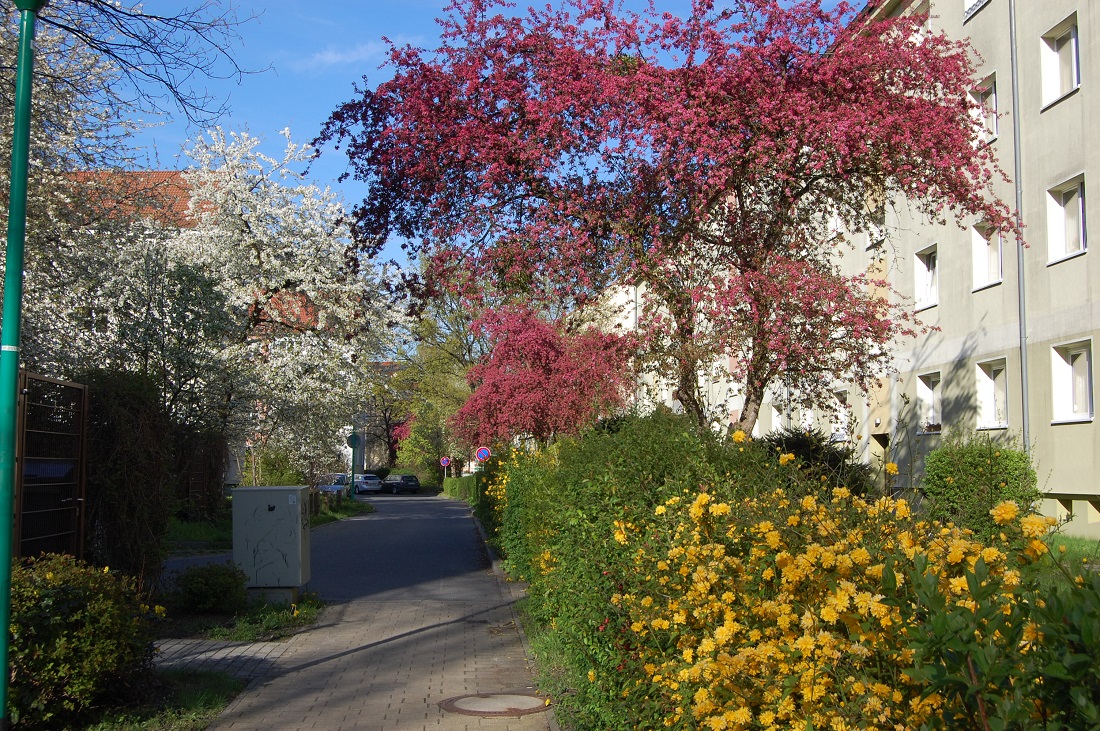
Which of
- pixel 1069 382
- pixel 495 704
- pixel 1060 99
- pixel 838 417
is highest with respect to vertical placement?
pixel 1060 99

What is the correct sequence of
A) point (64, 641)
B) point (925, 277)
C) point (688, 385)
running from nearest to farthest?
point (64, 641), point (688, 385), point (925, 277)

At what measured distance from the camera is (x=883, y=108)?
430 inches

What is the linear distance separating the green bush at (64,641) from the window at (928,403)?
18.8 metres

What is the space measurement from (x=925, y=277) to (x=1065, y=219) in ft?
17.0

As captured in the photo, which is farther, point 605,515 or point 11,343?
point 605,515

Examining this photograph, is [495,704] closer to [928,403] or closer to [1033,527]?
[1033,527]

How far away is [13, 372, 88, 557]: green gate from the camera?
841cm

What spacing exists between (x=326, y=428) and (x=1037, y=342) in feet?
63.4

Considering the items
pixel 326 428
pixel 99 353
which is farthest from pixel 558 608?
pixel 326 428

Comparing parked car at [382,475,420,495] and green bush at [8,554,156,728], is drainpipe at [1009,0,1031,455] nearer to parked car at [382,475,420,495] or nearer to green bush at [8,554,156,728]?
green bush at [8,554,156,728]

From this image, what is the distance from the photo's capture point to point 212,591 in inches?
451

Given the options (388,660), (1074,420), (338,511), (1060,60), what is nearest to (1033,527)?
(388,660)

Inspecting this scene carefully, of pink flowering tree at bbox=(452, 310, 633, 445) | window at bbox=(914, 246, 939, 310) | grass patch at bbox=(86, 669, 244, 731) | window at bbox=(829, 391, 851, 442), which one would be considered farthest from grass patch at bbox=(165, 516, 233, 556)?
window at bbox=(914, 246, 939, 310)

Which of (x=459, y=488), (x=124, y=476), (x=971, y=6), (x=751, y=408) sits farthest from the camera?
(x=459, y=488)
